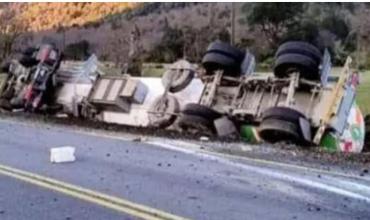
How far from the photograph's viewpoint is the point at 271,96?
1317 centimetres

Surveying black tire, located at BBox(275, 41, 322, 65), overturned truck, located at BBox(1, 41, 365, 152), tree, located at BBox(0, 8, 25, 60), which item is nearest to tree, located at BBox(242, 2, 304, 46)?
tree, located at BBox(0, 8, 25, 60)

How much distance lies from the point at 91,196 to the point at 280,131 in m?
5.75

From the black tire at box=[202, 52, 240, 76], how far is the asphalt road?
4050 millimetres

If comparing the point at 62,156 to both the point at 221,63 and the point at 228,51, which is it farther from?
the point at 228,51

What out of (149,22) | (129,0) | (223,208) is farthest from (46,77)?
(129,0)

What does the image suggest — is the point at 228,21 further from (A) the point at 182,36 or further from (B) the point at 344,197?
(B) the point at 344,197

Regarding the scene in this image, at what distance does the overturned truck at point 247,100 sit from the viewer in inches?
469

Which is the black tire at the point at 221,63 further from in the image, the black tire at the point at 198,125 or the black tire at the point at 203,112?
the black tire at the point at 198,125

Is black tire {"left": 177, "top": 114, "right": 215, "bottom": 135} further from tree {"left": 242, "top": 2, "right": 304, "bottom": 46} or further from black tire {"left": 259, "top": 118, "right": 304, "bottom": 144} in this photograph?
tree {"left": 242, "top": 2, "right": 304, "bottom": 46}

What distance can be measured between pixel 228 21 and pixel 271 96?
20333 millimetres

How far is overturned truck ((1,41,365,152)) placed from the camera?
39.1ft

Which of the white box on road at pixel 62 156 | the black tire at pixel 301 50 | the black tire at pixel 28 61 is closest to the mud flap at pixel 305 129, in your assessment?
the black tire at pixel 301 50

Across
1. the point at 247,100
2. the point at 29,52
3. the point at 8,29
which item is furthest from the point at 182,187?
the point at 8,29

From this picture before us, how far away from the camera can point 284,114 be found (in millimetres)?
11500
